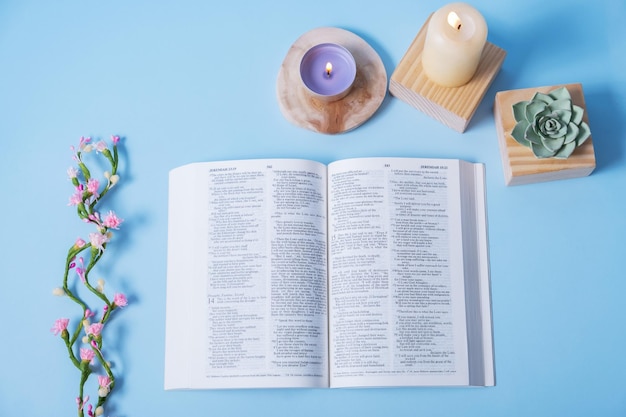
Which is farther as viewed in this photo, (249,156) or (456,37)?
(249,156)

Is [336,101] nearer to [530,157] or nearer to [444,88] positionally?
[444,88]

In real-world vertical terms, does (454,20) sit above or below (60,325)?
above

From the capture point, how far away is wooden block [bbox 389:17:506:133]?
0.94m

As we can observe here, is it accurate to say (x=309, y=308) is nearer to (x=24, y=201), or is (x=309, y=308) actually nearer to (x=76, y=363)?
(x=76, y=363)

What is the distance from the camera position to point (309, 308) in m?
0.93

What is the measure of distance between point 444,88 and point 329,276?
320 mm

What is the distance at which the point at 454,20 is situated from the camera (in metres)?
0.87

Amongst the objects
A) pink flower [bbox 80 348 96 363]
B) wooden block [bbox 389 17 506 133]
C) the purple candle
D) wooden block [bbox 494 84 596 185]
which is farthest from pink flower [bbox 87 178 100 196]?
wooden block [bbox 494 84 596 185]

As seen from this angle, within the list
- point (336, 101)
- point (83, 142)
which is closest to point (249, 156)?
point (336, 101)

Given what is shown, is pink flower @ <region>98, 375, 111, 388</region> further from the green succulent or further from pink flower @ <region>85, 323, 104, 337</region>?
the green succulent

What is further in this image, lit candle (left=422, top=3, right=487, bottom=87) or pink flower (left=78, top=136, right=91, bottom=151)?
pink flower (left=78, top=136, right=91, bottom=151)

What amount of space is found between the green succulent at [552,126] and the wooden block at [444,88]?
75 millimetres

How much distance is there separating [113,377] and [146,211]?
0.25 metres

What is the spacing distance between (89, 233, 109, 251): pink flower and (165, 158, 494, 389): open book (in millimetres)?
99
